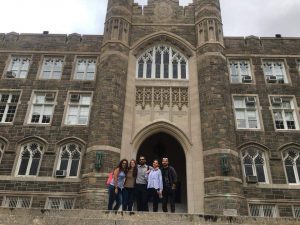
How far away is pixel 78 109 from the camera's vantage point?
61.2 feet

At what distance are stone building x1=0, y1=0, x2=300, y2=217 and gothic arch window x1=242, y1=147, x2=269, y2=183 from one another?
0.19 feet

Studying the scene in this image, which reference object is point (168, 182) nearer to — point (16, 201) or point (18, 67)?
point (16, 201)

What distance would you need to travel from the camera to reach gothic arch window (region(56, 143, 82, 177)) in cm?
1672

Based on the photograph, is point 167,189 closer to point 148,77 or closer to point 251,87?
point 148,77

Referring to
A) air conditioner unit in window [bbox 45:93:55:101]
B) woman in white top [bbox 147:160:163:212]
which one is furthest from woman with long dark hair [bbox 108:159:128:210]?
air conditioner unit in window [bbox 45:93:55:101]

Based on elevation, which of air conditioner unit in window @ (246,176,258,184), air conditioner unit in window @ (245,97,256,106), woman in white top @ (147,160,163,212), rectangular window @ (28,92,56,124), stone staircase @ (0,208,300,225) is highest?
air conditioner unit in window @ (245,97,256,106)

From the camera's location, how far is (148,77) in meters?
19.3

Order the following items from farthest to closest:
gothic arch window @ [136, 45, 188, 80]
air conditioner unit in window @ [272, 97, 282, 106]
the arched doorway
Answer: the arched doorway < gothic arch window @ [136, 45, 188, 80] < air conditioner unit in window @ [272, 97, 282, 106]

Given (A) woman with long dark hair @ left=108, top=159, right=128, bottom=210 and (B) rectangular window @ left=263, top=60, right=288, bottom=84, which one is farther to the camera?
(B) rectangular window @ left=263, top=60, right=288, bottom=84

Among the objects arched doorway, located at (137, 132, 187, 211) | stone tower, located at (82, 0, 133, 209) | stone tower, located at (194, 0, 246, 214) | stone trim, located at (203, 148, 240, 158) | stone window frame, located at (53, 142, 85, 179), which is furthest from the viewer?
arched doorway, located at (137, 132, 187, 211)

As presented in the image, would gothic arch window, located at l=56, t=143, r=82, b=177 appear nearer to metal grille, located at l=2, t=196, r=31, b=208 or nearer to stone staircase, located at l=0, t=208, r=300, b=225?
metal grille, located at l=2, t=196, r=31, b=208

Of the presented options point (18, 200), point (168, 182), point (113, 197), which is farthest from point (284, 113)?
point (18, 200)

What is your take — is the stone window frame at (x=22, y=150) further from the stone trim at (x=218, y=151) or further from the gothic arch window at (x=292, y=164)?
the gothic arch window at (x=292, y=164)

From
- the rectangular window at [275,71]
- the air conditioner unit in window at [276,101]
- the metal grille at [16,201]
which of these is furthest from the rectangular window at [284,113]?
the metal grille at [16,201]
